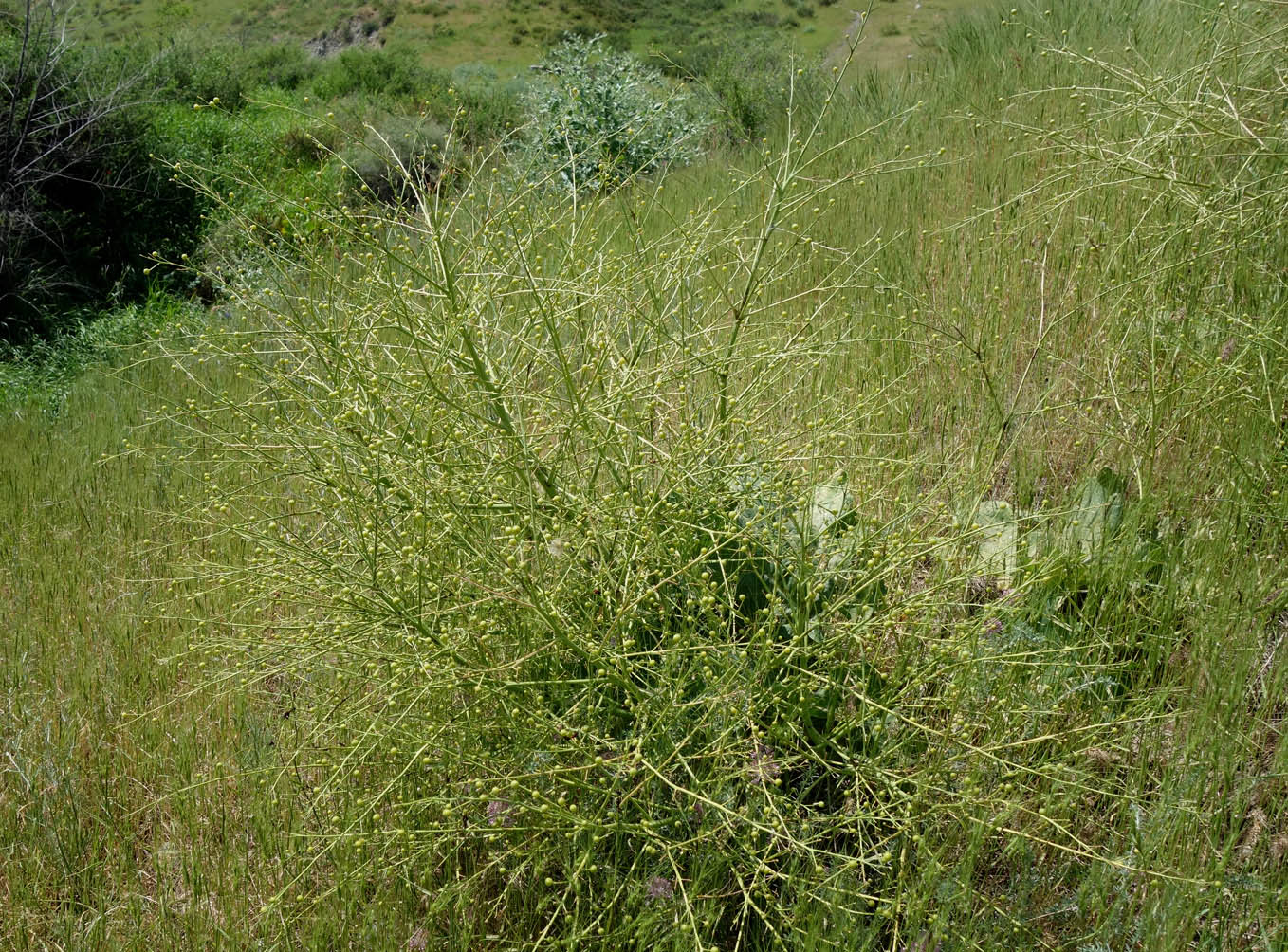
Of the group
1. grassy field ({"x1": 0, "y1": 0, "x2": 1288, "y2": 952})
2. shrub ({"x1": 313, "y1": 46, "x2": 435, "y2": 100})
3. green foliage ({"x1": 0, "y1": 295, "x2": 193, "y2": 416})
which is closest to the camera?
grassy field ({"x1": 0, "y1": 0, "x2": 1288, "y2": 952})

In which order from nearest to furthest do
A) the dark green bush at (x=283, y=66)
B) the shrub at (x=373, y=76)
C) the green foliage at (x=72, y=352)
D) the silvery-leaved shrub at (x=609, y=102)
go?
1. the green foliage at (x=72, y=352)
2. the silvery-leaved shrub at (x=609, y=102)
3. the shrub at (x=373, y=76)
4. the dark green bush at (x=283, y=66)

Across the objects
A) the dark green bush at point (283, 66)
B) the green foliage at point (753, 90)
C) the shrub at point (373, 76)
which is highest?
the dark green bush at point (283, 66)

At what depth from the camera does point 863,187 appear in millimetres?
4969

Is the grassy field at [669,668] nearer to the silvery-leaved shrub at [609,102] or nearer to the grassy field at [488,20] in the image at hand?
the silvery-leaved shrub at [609,102]

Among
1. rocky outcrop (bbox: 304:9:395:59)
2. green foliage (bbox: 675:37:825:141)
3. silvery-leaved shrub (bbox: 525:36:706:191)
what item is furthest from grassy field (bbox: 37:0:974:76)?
silvery-leaved shrub (bbox: 525:36:706:191)

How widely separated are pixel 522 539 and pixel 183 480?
253cm

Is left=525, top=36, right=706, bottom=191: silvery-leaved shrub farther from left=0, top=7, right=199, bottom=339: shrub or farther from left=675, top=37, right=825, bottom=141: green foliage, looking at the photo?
left=0, top=7, right=199, bottom=339: shrub

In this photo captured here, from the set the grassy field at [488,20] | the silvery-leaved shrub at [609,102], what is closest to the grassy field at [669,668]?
the silvery-leaved shrub at [609,102]

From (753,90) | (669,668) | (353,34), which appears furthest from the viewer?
(353,34)

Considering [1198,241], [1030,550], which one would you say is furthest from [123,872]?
[1198,241]

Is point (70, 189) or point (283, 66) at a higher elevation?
point (283, 66)

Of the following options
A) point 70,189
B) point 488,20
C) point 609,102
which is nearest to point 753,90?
point 609,102

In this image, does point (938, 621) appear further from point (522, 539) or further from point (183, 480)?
point (183, 480)

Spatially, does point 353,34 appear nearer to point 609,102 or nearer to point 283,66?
point 283,66
